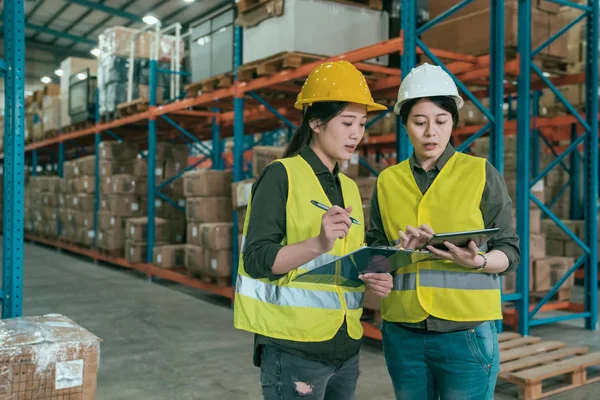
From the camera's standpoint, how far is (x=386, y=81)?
6352mm

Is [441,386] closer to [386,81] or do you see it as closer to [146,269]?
[386,81]

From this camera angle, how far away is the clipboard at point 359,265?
5.60 feet

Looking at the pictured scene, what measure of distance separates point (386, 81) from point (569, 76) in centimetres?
218

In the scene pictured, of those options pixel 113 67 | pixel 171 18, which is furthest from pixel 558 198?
pixel 171 18

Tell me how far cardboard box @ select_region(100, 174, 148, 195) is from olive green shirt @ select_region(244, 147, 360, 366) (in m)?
9.32

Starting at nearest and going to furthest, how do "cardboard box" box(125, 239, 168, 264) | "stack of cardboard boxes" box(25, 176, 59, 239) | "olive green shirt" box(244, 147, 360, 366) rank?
"olive green shirt" box(244, 147, 360, 366), "cardboard box" box(125, 239, 168, 264), "stack of cardboard boxes" box(25, 176, 59, 239)

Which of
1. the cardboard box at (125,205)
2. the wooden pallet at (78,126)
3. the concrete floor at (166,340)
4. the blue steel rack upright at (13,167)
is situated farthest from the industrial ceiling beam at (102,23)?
the blue steel rack upright at (13,167)

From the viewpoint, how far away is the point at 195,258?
8.13m

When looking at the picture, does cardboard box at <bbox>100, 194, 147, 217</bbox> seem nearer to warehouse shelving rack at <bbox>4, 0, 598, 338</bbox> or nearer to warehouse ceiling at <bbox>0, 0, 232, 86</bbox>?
warehouse shelving rack at <bbox>4, 0, 598, 338</bbox>

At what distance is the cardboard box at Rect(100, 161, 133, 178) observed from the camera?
11.1 m

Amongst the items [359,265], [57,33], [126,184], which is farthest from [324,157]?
[57,33]

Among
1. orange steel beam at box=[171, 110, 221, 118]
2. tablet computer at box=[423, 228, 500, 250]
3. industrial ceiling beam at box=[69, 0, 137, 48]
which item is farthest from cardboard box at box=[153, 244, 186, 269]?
industrial ceiling beam at box=[69, 0, 137, 48]

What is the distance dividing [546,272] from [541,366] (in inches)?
93.1

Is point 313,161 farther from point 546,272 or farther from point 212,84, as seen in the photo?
point 212,84
